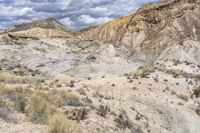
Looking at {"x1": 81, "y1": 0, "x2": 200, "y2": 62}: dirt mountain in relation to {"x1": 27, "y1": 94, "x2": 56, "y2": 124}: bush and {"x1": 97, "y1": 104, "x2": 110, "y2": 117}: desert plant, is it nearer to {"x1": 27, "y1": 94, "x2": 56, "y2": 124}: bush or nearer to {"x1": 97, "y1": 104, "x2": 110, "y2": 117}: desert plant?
{"x1": 97, "y1": 104, "x2": 110, "y2": 117}: desert plant

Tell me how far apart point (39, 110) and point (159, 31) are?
9312 cm

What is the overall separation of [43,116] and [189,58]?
74966mm

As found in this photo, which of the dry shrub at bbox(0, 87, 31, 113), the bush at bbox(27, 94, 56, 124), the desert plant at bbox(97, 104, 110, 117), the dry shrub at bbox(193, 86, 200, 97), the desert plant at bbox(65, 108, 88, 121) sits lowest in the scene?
the dry shrub at bbox(193, 86, 200, 97)

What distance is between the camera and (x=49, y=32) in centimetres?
12525

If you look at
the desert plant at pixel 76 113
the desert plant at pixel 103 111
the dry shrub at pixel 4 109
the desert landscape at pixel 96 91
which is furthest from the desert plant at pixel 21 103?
the desert plant at pixel 103 111

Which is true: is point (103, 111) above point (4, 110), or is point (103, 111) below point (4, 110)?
below

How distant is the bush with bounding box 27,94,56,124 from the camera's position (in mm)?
12812

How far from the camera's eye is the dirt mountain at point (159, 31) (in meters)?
93.0

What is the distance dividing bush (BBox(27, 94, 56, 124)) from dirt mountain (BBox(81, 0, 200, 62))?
75.9 meters

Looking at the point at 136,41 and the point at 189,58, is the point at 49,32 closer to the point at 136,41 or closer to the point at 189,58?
the point at 136,41

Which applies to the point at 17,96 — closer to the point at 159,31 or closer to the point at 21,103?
the point at 21,103

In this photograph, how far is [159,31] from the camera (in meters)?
104

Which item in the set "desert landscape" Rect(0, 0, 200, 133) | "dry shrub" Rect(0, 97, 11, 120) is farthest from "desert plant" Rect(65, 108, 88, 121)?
"dry shrub" Rect(0, 97, 11, 120)

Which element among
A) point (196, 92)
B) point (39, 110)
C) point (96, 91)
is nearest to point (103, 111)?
point (39, 110)
